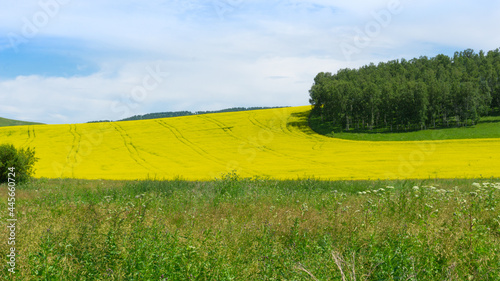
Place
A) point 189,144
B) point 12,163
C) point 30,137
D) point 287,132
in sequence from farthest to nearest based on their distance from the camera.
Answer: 1. point 287,132
2. point 30,137
3. point 189,144
4. point 12,163

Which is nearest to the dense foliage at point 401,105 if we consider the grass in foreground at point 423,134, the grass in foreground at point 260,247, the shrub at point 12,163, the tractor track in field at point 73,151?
the grass in foreground at point 423,134

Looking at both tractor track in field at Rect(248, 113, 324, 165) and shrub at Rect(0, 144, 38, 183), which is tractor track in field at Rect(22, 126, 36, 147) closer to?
shrub at Rect(0, 144, 38, 183)

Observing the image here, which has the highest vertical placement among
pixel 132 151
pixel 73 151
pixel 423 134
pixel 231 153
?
pixel 73 151

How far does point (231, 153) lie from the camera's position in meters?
37.3

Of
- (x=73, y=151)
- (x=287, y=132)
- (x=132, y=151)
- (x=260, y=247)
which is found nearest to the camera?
(x=260, y=247)

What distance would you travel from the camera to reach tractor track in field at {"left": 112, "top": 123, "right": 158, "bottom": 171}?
3095 centimetres

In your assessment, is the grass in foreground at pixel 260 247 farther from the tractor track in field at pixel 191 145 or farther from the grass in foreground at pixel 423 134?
the grass in foreground at pixel 423 134

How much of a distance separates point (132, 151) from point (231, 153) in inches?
434

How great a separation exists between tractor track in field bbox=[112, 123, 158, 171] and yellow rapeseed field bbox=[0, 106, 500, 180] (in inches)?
3.5

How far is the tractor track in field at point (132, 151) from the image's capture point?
30953 mm

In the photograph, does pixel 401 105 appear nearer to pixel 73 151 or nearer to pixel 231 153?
pixel 231 153

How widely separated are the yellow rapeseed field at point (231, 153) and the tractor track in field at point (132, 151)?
0.29ft

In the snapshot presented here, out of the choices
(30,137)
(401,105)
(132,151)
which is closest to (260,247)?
(132,151)

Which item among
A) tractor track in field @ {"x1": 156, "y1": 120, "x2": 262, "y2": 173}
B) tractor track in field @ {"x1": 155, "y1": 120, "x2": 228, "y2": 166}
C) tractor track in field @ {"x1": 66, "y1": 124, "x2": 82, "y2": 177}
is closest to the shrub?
tractor track in field @ {"x1": 66, "y1": 124, "x2": 82, "y2": 177}
